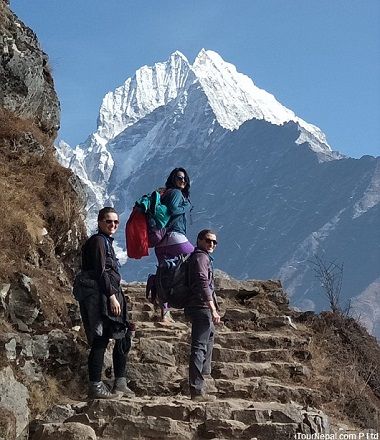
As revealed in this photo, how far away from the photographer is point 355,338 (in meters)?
11.4

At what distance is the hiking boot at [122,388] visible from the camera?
21.1ft

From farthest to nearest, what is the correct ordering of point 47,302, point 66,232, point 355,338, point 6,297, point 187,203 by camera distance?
1. point 355,338
2. point 66,232
3. point 187,203
4. point 47,302
5. point 6,297

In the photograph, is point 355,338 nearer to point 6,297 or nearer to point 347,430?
point 347,430

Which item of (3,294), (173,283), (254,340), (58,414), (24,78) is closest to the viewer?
(58,414)

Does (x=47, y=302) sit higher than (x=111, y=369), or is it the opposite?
(x=47, y=302)

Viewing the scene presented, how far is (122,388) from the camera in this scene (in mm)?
6477

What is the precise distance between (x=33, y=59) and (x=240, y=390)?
803cm

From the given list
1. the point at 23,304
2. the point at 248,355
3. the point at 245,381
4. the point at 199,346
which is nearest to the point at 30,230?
the point at 23,304

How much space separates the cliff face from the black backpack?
3.81 ft

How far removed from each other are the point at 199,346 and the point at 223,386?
106 centimetres

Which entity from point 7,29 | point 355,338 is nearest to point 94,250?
point 355,338

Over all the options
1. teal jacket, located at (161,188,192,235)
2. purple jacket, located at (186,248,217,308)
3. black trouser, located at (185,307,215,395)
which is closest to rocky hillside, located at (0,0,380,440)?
black trouser, located at (185,307,215,395)

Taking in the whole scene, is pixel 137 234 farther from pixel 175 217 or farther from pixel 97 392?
pixel 97 392

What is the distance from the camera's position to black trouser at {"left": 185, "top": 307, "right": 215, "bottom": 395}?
635 cm
